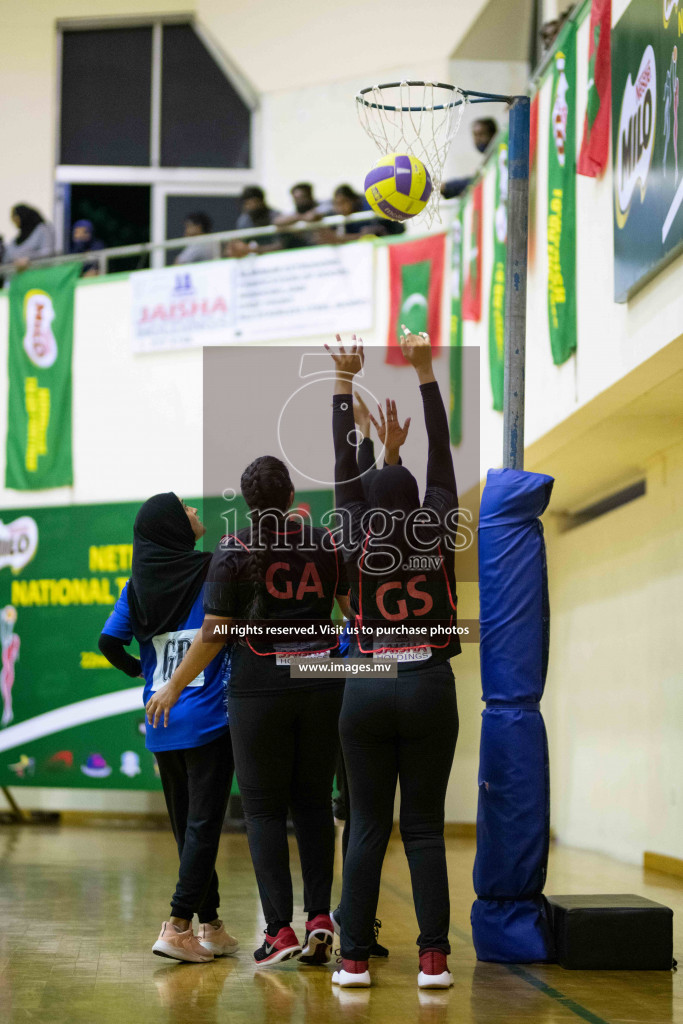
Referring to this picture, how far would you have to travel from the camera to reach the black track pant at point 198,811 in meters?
3.95

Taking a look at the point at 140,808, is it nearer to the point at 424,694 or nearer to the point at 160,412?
the point at 160,412

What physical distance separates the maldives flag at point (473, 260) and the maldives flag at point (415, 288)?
29.1 inches

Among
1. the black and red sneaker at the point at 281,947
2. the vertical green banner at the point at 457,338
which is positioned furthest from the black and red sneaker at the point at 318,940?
the vertical green banner at the point at 457,338

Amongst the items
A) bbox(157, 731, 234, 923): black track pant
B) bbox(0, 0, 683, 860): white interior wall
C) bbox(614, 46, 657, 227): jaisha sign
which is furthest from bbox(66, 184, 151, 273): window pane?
bbox(157, 731, 234, 923): black track pant

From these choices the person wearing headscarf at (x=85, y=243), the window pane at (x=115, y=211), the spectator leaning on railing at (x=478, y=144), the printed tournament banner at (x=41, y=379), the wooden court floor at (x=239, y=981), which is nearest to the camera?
the wooden court floor at (x=239, y=981)

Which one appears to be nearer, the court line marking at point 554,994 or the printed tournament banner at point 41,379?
the court line marking at point 554,994

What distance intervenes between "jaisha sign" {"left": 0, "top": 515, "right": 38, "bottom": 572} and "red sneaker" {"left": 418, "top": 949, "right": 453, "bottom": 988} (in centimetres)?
763

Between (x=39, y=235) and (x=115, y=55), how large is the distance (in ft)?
11.0

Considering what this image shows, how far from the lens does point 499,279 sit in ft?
25.7

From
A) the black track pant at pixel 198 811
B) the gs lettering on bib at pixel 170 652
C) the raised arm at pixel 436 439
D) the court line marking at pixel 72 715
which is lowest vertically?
the court line marking at pixel 72 715

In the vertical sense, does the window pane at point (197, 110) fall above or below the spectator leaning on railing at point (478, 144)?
above

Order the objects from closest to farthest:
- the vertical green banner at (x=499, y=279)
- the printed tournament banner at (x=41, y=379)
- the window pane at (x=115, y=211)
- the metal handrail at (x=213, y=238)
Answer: the vertical green banner at (x=499, y=279), the metal handrail at (x=213, y=238), the printed tournament banner at (x=41, y=379), the window pane at (x=115, y=211)

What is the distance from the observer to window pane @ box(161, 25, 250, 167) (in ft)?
46.8

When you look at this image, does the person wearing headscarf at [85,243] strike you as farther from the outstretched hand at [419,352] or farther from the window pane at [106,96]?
the outstretched hand at [419,352]
